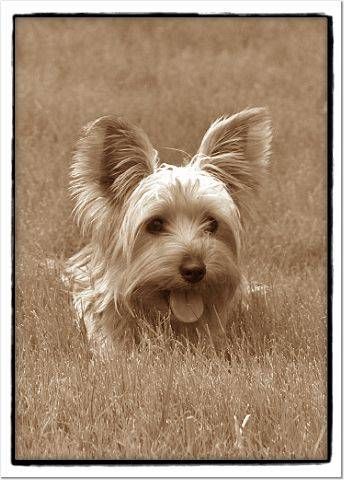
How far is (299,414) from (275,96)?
10.1ft

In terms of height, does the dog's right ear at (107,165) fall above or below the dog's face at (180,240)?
above

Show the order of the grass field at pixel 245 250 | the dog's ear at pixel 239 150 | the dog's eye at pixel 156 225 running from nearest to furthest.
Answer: the grass field at pixel 245 250, the dog's eye at pixel 156 225, the dog's ear at pixel 239 150

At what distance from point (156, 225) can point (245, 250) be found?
2.40 feet

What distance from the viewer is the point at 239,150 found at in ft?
27.1

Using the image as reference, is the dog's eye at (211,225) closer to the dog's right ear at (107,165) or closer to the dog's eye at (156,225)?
the dog's eye at (156,225)

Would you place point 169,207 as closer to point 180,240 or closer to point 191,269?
point 180,240

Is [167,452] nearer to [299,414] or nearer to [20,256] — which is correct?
[299,414]

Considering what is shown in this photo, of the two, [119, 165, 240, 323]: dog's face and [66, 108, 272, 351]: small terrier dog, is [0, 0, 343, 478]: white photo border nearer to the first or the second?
[66, 108, 272, 351]: small terrier dog

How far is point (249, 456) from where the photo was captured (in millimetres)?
6906

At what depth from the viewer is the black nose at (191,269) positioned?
784 centimetres

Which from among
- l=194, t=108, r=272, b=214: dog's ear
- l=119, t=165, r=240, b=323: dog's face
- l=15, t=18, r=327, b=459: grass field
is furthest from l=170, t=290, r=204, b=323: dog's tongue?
l=194, t=108, r=272, b=214: dog's ear

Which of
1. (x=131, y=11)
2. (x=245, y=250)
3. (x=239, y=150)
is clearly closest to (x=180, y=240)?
(x=245, y=250)

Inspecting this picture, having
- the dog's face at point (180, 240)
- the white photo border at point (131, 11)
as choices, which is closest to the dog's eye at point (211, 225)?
Result: the dog's face at point (180, 240)

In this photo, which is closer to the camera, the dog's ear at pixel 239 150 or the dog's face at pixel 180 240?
the dog's face at pixel 180 240
